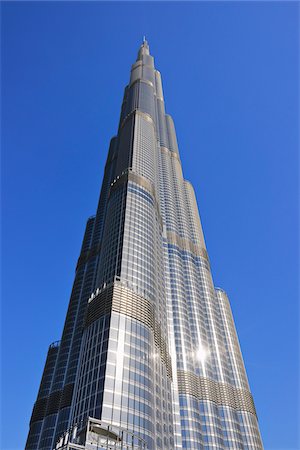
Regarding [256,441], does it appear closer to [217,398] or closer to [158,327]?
[217,398]

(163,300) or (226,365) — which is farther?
(226,365)

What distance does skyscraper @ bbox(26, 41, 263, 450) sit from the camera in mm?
89438

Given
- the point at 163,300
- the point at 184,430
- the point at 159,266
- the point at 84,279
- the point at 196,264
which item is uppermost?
the point at 196,264

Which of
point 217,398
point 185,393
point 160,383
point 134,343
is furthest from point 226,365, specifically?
point 134,343

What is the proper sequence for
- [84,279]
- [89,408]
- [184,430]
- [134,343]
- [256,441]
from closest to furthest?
[89,408]
[134,343]
[184,430]
[256,441]
[84,279]

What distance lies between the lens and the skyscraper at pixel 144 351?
293ft

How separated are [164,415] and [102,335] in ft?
92.6

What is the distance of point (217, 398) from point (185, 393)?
1786 cm

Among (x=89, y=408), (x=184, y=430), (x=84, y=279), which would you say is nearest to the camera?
(x=89, y=408)

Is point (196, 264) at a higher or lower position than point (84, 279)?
higher

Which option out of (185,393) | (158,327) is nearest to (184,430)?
(185,393)

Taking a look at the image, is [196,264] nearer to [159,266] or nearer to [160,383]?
[159,266]

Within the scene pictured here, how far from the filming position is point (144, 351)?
101 m

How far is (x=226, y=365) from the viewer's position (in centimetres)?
15775
